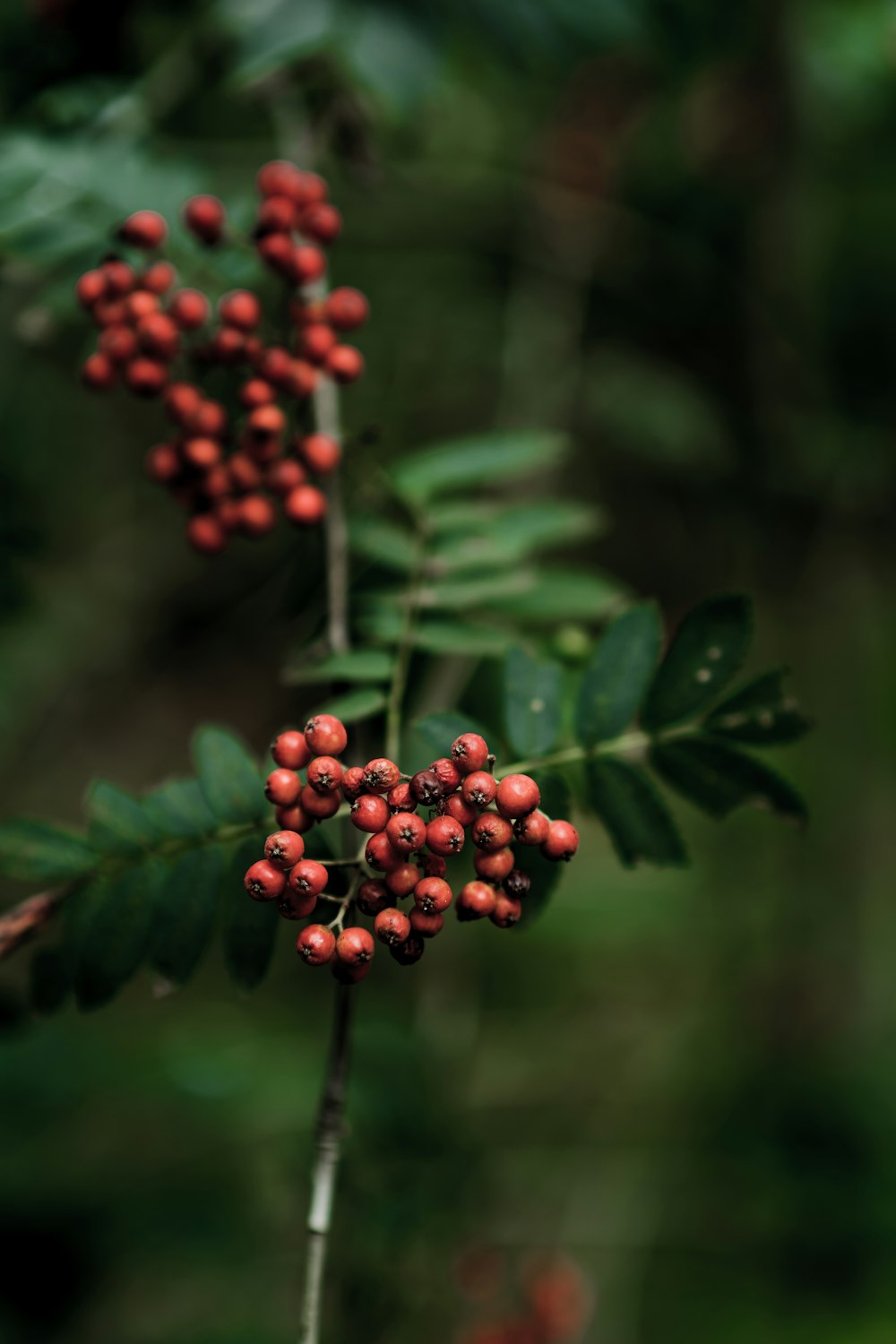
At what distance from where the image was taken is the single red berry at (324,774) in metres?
0.90

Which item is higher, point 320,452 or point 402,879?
point 320,452

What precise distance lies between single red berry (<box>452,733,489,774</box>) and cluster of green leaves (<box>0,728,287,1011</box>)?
27 centimetres

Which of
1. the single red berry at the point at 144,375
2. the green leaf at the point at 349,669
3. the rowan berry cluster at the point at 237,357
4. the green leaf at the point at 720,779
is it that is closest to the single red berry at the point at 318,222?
the rowan berry cluster at the point at 237,357

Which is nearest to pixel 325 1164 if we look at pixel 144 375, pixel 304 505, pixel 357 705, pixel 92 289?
pixel 357 705

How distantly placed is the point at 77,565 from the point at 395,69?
2.84 meters

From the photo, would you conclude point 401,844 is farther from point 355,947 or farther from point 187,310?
point 187,310

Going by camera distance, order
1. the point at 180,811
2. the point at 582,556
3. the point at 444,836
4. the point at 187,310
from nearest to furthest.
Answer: the point at 444,836 < the point at 180,811 < the point at 187,310 < the point at 582,556

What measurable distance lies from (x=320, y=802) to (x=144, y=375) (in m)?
0.65

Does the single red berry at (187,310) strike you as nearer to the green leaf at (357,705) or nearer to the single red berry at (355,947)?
the green leaf at (357,705)

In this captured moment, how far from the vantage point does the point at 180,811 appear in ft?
3.56

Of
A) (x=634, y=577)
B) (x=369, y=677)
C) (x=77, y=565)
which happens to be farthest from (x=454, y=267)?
(x=369, y=677)

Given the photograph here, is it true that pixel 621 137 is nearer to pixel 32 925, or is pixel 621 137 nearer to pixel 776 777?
pixel 776 777

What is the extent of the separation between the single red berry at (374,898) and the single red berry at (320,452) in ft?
1.94

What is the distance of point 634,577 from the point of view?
13.0 ft
